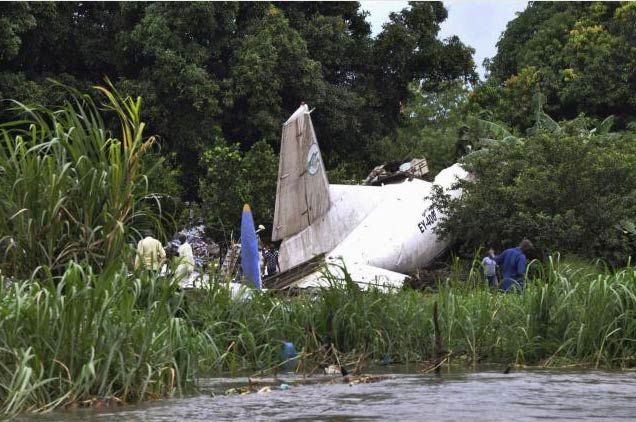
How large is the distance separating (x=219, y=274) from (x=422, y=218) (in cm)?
1292

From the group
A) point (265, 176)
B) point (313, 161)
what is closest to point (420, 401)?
point (313, 161)

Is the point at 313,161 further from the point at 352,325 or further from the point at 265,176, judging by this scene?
the point at 352,325

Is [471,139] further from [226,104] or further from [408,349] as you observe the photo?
[408,349]

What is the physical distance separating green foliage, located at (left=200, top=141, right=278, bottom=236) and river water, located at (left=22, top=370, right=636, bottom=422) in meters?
20.2

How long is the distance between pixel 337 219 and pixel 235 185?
734 centimetres

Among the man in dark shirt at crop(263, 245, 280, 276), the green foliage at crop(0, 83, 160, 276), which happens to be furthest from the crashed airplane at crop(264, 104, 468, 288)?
the green foliage at crop(0, 83, 160, 276)

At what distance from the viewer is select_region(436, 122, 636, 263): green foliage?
23016mm

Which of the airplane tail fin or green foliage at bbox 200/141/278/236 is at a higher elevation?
green foliage at bbox 200/141/278/236

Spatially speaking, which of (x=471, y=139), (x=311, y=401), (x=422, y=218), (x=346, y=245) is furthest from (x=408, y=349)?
(x=471, y=139)

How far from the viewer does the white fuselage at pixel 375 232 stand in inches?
891

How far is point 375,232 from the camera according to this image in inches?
906

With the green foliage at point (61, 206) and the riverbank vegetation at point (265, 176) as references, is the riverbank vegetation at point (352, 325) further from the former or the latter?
the green foliage at point (61, 206)

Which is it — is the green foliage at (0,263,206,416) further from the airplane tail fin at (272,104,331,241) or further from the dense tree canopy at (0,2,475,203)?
the dense tree canopy at (0,2,475,203)

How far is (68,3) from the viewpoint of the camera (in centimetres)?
3522
